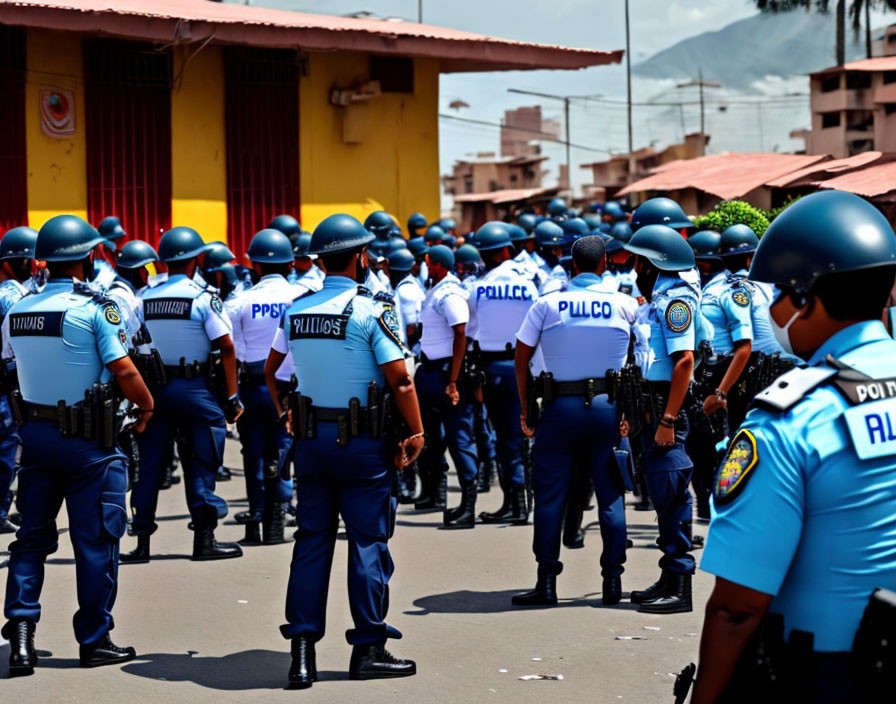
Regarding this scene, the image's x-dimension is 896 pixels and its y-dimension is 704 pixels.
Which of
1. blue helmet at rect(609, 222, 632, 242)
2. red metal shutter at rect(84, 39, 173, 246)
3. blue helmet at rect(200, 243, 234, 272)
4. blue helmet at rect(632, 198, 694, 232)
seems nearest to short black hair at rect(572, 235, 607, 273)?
blue helmet at rect(632, 198, 694, 232)

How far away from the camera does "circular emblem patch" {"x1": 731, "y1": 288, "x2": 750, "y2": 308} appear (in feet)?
29.3

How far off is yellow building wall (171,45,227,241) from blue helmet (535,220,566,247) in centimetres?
720

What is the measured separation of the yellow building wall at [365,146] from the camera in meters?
20.8

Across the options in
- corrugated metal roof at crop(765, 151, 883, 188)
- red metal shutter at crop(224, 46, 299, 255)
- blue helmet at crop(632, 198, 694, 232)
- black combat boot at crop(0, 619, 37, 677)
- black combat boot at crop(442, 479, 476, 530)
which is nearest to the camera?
black combat boot at crop(0, 619, 37, 677)

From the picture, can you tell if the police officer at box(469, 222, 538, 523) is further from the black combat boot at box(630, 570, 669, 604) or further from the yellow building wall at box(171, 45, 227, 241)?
the yellow building wall at box(171, 45, 227, 241)

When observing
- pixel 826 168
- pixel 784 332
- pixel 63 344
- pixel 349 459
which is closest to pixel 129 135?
pixel 826 168

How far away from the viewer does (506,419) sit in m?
10.2

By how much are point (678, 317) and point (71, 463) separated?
10.5 feet

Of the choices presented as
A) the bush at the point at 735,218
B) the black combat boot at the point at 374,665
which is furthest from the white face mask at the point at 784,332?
the bush at the point at 735,218

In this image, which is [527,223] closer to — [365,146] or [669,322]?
[365,146]

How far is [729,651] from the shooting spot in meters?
2.87

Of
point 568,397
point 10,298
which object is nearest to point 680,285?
point 568,397

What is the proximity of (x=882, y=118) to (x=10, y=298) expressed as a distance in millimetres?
20308

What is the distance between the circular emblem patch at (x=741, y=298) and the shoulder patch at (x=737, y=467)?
20.1ft
